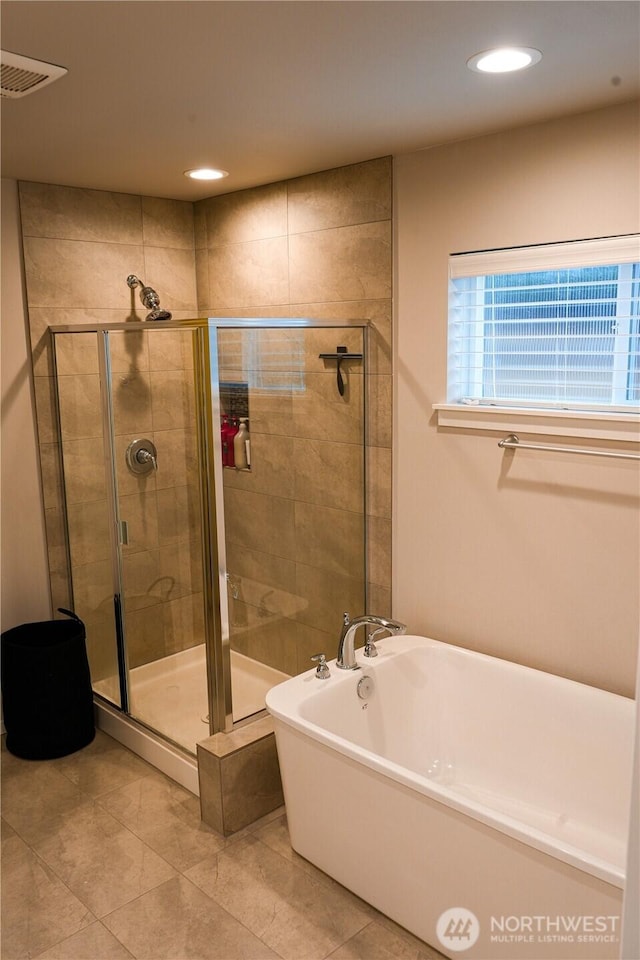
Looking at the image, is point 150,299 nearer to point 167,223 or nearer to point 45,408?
point 167,223

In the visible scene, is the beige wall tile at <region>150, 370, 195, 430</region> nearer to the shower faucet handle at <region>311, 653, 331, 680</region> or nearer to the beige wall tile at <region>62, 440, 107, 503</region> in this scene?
the beige wall tile at <region>62, 440, 107, 503</region>

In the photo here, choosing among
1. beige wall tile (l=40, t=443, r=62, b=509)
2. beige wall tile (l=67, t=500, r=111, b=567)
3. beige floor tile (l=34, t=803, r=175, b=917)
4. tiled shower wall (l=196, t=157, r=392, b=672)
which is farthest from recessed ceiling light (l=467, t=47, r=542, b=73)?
beige floor tile (l=34, t=803, r=175, b=917)

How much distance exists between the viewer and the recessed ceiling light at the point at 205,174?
3.16 m

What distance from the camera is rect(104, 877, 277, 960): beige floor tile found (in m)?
2.33

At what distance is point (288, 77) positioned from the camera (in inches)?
80.6

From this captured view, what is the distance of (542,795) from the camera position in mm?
2678

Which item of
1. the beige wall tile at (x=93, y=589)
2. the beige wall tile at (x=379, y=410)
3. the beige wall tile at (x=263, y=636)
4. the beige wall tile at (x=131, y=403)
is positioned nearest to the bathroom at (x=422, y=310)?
the beige wall tile at (x=379, y=410)

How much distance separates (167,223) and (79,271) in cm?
54

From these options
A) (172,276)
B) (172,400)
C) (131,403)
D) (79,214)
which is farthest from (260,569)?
(79,214)

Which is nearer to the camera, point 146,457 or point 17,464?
point 146,457

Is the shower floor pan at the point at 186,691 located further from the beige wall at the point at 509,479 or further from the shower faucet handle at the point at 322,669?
the beige wall at the point at 509,479

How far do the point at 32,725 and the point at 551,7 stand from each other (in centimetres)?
317

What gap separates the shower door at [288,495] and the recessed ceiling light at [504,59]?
1.14m

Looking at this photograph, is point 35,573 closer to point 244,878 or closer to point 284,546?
point 284,546
